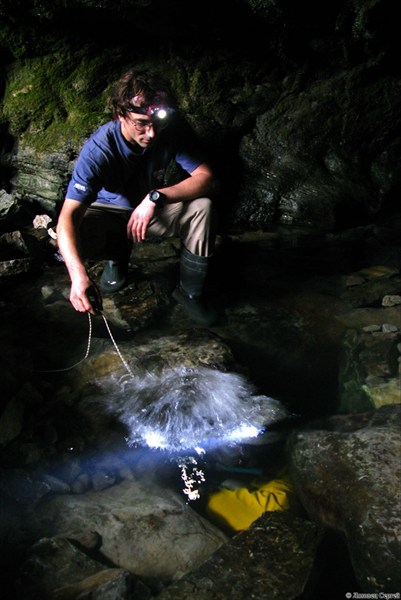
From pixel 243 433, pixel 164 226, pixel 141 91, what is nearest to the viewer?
pixel 243 433

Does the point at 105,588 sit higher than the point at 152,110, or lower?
lower

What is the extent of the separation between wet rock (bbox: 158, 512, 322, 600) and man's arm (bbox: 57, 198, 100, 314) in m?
1.63

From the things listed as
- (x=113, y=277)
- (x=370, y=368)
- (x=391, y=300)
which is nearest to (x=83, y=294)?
(x=113, y=277)

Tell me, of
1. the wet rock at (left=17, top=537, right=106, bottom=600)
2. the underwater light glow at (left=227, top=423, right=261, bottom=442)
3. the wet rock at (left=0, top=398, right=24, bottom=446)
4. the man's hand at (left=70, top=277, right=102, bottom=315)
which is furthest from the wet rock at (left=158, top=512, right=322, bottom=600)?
the man's hand at (left=70, top=277, right=102, bottom=315)

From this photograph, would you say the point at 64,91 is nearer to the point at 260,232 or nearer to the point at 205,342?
the point at 260,232

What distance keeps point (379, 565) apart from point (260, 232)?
5090 millimetres

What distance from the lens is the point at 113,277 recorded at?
4.46 m

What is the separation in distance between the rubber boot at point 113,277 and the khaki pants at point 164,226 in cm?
29

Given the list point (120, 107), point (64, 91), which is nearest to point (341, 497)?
point (120, 107)

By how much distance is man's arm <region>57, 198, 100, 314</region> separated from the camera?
8.87 feet

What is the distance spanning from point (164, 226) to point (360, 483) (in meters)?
2.80

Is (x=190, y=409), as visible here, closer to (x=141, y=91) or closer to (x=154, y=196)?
(x=154, y=196)

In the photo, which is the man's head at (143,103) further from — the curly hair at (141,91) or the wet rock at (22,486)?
the wet rock at (22,486)

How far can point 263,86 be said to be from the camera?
684 cm
